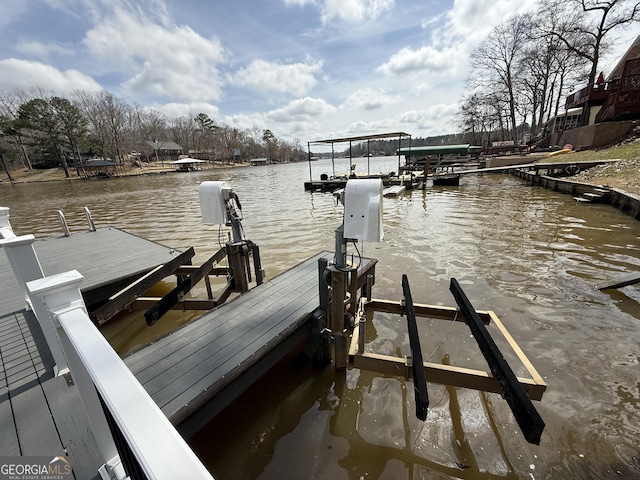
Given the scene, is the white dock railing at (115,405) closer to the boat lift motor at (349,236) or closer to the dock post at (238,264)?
the boat lift motor at (349,236)

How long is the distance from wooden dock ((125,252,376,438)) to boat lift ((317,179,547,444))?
0.49 meters

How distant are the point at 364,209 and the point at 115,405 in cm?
229

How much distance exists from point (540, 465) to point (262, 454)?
8.07 feet

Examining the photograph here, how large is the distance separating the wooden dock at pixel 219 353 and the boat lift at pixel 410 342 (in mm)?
495

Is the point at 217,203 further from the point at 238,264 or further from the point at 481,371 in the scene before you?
the point at 481,371

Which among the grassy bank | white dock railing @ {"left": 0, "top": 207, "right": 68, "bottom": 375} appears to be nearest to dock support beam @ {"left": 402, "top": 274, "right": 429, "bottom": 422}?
white dock railing @ {"left": 0, "top": 207, "right": 68, "bottom": 375}

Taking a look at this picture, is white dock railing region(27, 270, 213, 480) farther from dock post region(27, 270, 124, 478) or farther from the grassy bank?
the grassy bank

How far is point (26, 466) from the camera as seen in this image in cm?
175

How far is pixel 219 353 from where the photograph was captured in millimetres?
2740

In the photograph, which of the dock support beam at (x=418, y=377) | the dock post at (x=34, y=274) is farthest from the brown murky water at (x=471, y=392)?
the dock post at (x=34, y=274)

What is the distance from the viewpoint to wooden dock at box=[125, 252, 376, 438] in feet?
7.39

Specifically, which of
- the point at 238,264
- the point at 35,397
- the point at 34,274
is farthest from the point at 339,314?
the point at 34,274

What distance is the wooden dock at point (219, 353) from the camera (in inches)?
88.7

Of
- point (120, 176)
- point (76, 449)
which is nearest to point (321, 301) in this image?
point (76, 449)
